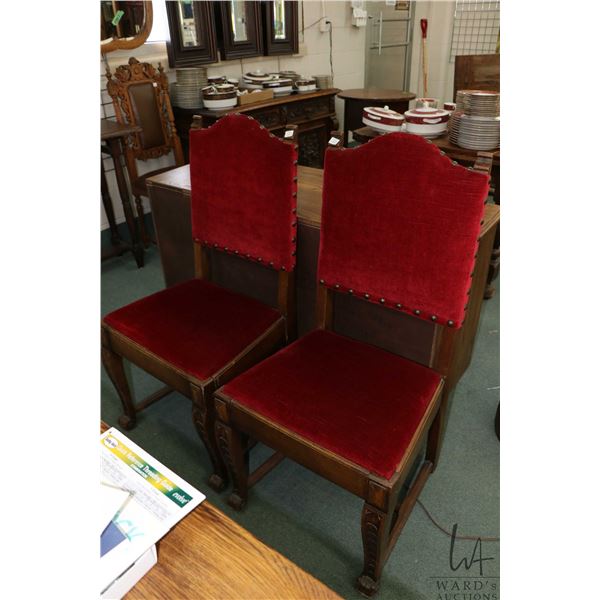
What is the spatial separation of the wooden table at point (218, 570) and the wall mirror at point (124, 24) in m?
2.62

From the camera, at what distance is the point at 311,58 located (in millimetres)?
3912

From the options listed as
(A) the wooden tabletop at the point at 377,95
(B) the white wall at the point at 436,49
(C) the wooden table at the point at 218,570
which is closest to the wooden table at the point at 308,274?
(C) the wooden table at the point at 218,570

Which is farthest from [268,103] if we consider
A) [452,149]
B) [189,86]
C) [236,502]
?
[236,502]

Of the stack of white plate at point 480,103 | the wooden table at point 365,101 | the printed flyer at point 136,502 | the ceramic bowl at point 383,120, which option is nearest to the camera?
the printed flyer at point 136,502

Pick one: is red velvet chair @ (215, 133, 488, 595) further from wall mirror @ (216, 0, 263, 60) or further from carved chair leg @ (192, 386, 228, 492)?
wall mirror @ (216, 0, 263, 60)

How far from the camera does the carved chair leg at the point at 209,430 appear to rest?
120cm

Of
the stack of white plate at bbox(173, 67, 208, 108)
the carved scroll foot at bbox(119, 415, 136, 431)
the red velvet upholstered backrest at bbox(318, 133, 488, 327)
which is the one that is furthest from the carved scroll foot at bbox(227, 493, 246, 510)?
the stack of white plate at bbox(173, 67, 208, 108)

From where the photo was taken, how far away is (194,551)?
73 centimetres

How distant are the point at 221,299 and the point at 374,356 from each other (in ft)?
1.80

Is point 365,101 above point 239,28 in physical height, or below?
below

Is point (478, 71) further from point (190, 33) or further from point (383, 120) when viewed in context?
point (190, 33)

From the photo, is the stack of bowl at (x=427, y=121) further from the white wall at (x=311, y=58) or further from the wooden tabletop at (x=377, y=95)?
the white wall at (x=311, y=58)

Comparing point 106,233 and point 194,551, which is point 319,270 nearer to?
point 194,551

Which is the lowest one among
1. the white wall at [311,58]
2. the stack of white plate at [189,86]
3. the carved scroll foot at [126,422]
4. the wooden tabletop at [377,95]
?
the carved scroll foot at [126,422]
